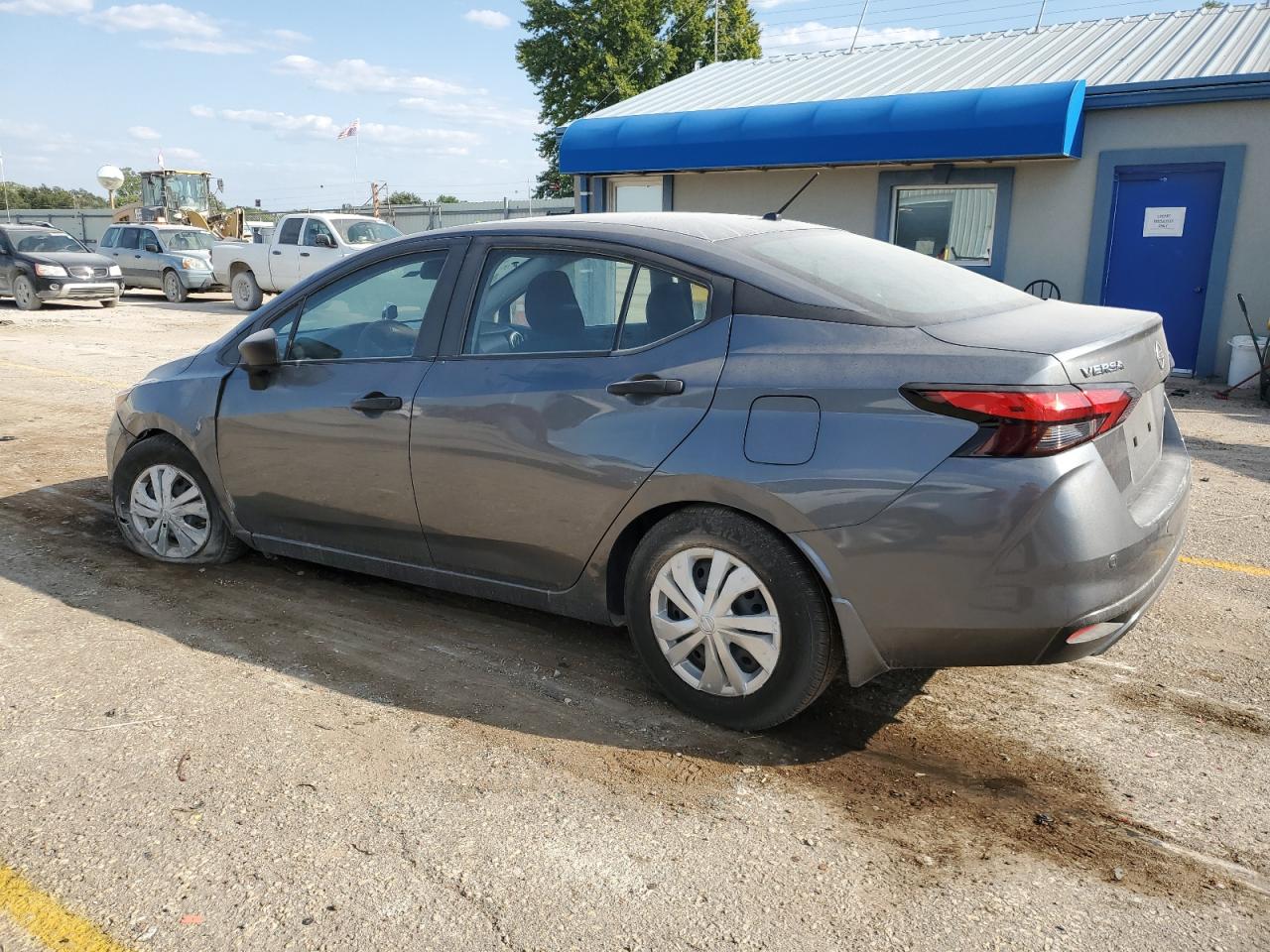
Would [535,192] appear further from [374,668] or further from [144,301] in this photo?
[374,668]

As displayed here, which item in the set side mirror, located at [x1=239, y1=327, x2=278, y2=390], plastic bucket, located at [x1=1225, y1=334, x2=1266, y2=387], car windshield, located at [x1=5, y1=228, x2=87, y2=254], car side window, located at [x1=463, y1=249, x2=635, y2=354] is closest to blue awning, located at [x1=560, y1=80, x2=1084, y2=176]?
plastic bucket, located at [x1=1225, y1=334, x2=1266, y2=387]

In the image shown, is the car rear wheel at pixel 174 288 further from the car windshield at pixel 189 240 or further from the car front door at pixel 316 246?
the car front door at pixel 316 246

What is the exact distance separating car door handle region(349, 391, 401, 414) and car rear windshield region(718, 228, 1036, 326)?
138 cm

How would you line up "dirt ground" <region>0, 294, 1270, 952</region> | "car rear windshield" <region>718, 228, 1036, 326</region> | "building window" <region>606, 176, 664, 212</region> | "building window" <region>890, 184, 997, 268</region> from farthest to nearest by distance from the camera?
"building window" <region>606, 176, 664, 212</region> < "building window" <region>890, 184, 997, 268</region> < "car rear windshield" <region>718, 228, 1036, 326</region> < "dirt ground" <region>0, 294, 1270, 952</region>

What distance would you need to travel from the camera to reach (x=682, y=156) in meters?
14.8

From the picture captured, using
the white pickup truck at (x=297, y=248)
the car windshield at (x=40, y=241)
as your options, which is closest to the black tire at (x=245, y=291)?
the white pickup truck at (x=297, y=248)

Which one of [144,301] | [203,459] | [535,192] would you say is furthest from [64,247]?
[535,192]

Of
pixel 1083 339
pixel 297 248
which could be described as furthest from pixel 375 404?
pixel 297 248

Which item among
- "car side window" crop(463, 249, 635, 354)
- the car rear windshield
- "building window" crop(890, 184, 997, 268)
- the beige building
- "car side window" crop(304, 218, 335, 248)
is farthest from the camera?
"car side window" crop(304, 218, 335, 248)

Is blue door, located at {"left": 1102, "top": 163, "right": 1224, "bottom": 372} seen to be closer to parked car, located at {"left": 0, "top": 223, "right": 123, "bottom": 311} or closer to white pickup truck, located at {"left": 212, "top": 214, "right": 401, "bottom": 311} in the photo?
white pickup truck, located at {"left": 212, "top": 214, "right": 401, "bottom": 311}

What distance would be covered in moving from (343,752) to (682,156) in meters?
13.0

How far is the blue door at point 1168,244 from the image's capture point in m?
12.1

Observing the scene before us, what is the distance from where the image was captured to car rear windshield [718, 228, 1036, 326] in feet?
10.5

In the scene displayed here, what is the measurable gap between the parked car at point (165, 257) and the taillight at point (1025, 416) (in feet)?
75.3
